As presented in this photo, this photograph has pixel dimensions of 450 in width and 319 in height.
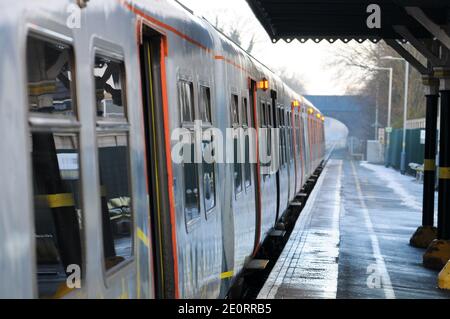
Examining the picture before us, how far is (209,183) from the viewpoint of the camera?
607cm

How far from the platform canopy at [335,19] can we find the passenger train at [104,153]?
5.04 metres

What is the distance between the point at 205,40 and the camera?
6.14 metres

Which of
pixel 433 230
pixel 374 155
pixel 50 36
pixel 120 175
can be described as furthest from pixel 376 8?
pixel 374 155

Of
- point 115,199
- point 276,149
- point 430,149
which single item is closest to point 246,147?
point 276,149

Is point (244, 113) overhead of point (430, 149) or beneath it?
overhead

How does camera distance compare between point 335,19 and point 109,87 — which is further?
point 335,19

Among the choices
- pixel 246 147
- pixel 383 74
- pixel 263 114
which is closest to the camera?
pixel 246 147

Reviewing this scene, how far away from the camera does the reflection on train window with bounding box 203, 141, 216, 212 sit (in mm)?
5859

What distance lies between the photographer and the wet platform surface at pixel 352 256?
356 inches

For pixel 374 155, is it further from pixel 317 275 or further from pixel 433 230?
pixel 317 275

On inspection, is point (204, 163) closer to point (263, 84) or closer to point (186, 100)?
point (186, 100)

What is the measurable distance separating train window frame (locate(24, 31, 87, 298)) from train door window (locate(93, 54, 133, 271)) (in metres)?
0.27

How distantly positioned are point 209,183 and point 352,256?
20.2 ft

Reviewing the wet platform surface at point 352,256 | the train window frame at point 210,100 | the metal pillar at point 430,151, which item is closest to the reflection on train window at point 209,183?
the train window frame at point 210,100
